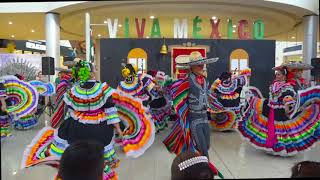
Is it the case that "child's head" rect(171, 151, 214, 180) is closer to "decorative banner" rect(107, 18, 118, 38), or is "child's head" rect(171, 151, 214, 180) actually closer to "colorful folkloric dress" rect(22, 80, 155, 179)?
"colorful folkloric dress" rect(22, 80, 155, 179)

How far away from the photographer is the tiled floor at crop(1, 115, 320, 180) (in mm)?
4211

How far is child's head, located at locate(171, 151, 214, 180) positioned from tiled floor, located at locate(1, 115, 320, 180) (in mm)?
2572

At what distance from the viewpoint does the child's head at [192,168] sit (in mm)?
1422

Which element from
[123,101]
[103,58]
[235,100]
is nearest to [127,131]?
[123,101]

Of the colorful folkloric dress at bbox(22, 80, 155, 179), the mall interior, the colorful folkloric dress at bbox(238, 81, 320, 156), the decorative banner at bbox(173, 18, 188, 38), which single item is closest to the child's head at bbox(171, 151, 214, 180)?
the mall interior

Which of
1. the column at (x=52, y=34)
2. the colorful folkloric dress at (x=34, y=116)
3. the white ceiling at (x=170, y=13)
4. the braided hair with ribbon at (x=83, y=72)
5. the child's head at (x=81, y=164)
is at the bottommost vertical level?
the colorful folkloric dress at (x=34, y=116)

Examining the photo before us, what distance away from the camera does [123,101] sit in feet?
10.9

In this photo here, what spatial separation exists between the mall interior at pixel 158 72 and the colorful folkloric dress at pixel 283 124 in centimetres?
1

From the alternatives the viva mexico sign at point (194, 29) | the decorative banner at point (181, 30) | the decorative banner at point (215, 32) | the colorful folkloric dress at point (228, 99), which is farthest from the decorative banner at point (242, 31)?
the colorful folkloric dress at point (228, 99)

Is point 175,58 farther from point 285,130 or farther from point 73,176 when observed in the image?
point 73,176

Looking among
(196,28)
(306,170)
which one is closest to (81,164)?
(306,170)

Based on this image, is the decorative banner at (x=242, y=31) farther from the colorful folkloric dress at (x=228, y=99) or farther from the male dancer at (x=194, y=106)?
the male dancer at (x=194, y=106)

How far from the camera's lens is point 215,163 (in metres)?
4.82

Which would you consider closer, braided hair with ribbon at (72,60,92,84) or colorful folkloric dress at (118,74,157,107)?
braided hair with ribbon at (72,60,92,84)
